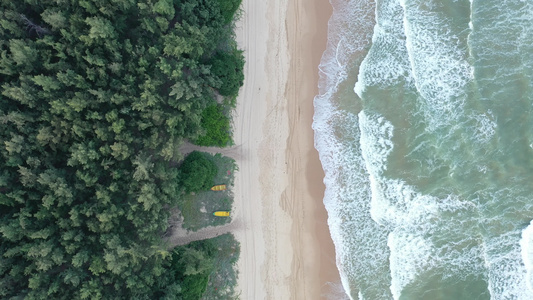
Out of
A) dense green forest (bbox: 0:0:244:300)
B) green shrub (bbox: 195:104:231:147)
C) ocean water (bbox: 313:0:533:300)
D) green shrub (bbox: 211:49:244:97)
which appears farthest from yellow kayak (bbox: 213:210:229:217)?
green shrub (bbox: 211:49:244:97)

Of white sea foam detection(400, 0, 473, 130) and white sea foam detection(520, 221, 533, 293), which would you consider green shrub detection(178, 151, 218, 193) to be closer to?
white sea foam detection(400, 0, 473, 130)

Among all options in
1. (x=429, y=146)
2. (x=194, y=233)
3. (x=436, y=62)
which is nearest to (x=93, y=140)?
(x=194, y=233)

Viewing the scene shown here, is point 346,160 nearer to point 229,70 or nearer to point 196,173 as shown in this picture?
point 229,70

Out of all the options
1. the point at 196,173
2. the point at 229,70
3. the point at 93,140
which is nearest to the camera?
the point at 93,140

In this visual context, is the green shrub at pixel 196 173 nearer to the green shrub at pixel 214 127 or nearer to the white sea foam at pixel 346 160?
the green shrub at pixel 214 127

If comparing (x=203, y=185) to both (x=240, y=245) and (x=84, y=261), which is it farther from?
(x=84, y=261)

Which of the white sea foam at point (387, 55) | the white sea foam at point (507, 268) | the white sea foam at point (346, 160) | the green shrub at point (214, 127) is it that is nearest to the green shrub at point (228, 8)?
Answer: the green shrub at point (214, 127)
